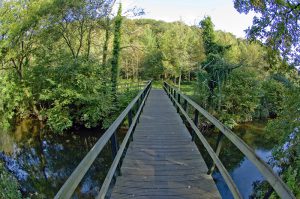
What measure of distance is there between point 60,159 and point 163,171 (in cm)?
1175

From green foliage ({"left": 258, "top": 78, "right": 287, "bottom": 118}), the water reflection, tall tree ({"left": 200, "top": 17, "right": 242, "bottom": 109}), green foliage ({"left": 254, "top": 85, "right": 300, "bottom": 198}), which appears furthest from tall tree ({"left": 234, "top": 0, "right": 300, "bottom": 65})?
green foliage ({"left": 258, "top": 78, "right": 287, "bottom": 118})

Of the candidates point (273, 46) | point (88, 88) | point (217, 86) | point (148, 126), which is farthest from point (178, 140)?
point (217, 86)

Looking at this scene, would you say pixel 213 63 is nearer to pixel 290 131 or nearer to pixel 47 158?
pixel 47 158

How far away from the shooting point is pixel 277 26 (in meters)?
6.72

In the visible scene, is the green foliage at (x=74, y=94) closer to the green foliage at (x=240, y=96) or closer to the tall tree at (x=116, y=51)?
the tall tree at (x=116, y=51)

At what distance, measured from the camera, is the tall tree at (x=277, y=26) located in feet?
21.5

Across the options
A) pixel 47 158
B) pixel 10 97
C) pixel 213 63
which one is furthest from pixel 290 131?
pixel 10 97

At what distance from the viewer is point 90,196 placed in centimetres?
1066

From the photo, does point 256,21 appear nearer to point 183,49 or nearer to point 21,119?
point 21,119

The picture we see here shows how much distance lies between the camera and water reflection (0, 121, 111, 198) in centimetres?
1141

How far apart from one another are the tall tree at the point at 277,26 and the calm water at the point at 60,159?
3.80 metres

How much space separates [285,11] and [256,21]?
686mm

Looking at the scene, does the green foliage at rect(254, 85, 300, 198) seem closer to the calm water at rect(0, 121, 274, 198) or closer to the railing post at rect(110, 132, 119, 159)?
the calm water at rect(0, 121, 274, 198)

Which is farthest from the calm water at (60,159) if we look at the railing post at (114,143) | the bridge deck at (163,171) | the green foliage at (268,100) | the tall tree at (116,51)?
the railing post at (114,143)
